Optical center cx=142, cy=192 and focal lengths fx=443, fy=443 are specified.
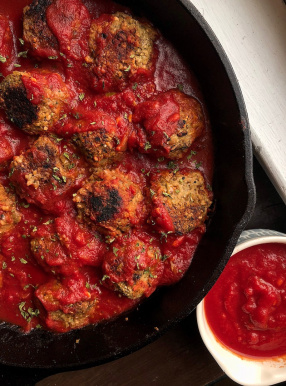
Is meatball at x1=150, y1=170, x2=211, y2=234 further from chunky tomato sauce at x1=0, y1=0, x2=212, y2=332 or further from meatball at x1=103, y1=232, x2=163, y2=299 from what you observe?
meatball at x1=103, y1=232, x2=163, y2=299

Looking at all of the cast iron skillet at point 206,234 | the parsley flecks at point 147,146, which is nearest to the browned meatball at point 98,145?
the parsley flecks at point 147,146

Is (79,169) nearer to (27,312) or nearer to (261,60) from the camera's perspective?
(27,312)

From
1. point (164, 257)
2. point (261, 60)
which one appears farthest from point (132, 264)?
point (261, 60)

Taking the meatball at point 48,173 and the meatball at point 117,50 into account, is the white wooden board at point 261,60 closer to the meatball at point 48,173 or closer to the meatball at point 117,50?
the meatball at point 117,50

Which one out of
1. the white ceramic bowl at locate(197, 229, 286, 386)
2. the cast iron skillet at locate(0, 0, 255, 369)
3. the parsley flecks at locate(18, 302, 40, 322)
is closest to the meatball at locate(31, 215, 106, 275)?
the parsley flecks at locate(18, 302, 40, 322)

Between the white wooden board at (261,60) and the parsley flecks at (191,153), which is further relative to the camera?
the white wooden board at (261,60)

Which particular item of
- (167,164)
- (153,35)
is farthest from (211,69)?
(167,164)
